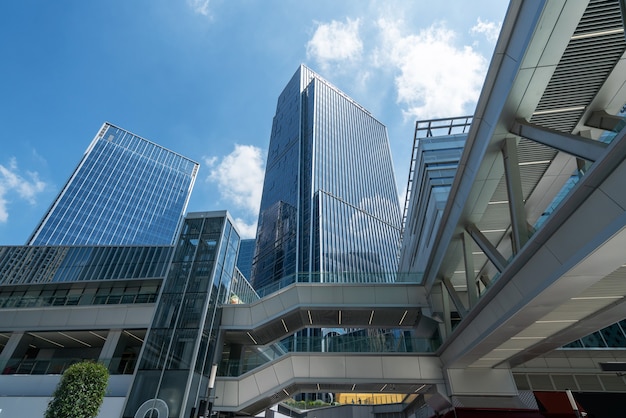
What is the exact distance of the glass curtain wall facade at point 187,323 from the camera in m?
18.0

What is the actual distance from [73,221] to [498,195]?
11666 cm

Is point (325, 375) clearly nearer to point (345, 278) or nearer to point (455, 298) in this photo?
point (345, 278)

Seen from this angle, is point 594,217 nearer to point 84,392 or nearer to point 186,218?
point 84,392

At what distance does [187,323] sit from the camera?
2002 centimetres

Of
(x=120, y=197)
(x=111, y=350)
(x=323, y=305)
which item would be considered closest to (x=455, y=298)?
(x=323, y=305)

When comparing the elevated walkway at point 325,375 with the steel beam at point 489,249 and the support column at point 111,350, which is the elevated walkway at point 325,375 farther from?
the steel beam at point 489,249

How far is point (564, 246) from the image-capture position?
757 cm

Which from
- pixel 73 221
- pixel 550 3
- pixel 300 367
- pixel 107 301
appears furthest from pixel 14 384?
pixel 73 221

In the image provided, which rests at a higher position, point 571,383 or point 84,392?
point 571,383

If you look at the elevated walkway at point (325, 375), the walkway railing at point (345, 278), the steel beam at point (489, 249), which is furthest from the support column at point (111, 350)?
the steel beam at point (489, 249)

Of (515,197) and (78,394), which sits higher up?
(515,197)

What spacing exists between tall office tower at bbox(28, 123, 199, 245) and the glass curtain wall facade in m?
93.2

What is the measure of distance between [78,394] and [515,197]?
16675mm

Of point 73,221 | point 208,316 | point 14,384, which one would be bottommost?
point 14,384
